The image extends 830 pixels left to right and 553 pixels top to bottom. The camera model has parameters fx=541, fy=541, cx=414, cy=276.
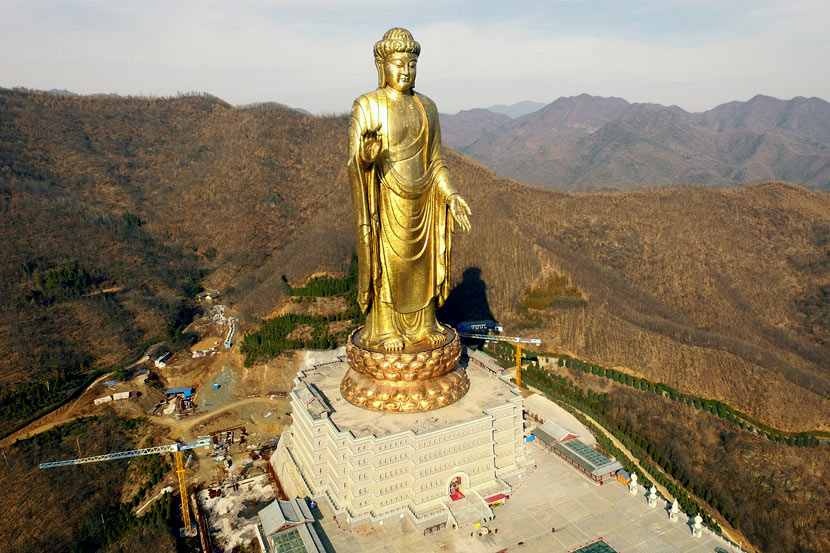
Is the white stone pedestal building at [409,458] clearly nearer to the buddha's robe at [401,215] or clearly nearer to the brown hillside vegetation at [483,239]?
the buddha's robe at [401,215]

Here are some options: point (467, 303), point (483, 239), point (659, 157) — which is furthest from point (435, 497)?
point (659, 157)

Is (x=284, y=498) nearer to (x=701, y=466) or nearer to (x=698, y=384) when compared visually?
(x=701, y=466)

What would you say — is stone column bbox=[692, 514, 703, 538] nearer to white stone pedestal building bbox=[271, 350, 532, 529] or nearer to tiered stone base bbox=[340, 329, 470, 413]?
white stone pedestal building bbox=[271, 350, 532, 529]

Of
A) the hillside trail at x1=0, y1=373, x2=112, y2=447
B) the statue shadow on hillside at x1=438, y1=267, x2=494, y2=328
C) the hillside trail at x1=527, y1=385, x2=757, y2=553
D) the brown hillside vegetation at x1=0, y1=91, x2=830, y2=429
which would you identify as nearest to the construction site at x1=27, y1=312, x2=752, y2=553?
the hillside trail at x1=0, y1=373, x2=112, y2=447

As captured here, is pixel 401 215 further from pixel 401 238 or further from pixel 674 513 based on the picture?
pixel 674 513

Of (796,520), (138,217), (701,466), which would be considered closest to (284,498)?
(701,466)

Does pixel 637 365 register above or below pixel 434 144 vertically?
below
